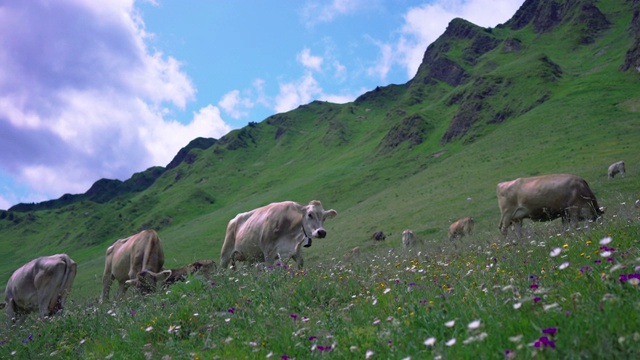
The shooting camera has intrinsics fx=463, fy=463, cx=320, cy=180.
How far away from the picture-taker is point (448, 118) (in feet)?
361

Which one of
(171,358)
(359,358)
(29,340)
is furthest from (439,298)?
(29,340)

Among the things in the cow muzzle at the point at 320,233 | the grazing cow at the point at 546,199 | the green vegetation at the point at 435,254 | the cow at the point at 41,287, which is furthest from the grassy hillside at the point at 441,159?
the grazing cow at the point at 546,199

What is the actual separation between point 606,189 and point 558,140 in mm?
26647

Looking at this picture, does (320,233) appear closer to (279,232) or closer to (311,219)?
(311,219)

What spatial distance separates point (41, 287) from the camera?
13.4 metres

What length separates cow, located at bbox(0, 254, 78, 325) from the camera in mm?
13367

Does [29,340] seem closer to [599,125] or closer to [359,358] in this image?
[359,358]

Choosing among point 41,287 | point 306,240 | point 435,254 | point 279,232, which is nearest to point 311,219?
point 306,240

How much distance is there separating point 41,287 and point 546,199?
16.3 metres

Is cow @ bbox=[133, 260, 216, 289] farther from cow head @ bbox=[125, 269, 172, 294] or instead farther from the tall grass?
the tall grass

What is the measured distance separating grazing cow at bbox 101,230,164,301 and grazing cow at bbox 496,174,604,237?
1156 centimetres

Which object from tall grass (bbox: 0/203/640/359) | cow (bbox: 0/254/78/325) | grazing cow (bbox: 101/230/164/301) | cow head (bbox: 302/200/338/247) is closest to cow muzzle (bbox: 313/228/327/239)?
cow head (bbox: 302/200/338/247)

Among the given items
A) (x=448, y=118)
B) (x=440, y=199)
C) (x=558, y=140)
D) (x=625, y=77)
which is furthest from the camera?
(x=448, y=118)

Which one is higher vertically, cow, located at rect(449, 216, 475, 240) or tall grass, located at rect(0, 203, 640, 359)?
tall grass, located at rect(0, 203, 640, 359)
